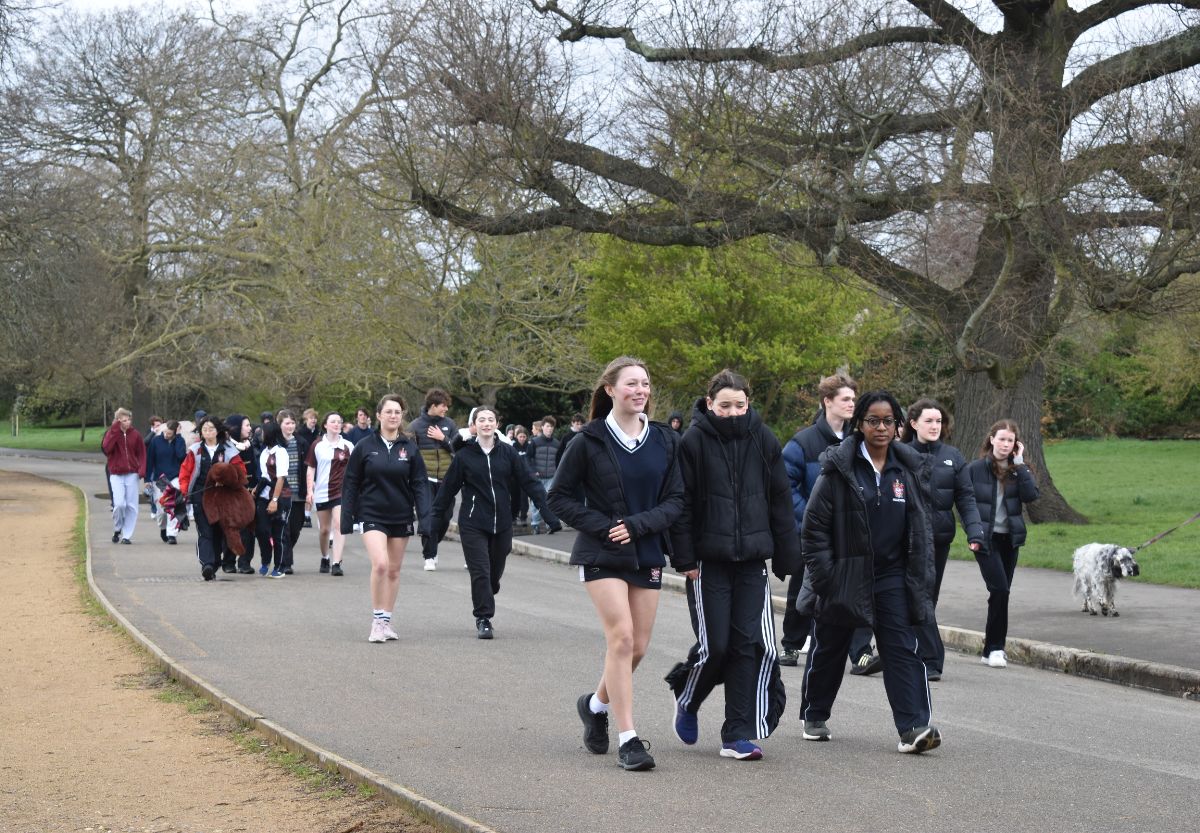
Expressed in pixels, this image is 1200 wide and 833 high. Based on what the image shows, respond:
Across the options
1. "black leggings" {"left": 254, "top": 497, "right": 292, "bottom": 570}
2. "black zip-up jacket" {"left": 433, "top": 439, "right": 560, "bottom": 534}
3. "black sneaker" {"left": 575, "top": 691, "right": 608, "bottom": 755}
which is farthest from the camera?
"black leggings" {"left": 254, "top": 497, "right": 292, "bottom": 570}

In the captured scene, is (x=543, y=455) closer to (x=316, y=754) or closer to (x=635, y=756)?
(x=316, y=754)

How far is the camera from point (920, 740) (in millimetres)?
7234

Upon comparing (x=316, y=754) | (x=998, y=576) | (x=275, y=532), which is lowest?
(x=316, y=754)

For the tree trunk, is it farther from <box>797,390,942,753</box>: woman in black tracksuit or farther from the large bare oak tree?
<box>797,390,942,753</box>: woman in black tracksuit

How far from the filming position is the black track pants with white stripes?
7203 millimetres

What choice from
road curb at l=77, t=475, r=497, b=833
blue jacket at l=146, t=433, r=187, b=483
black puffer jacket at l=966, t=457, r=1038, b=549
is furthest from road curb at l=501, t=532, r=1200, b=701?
blue jacket at l=146, t=433, r=187, b=483

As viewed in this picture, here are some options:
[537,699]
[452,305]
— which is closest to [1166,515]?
[452,305]

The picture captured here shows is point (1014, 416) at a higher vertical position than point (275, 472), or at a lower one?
higher

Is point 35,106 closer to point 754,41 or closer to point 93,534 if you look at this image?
point 93,534

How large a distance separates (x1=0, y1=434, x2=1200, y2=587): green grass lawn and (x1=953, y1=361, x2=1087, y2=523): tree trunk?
2.28 ft

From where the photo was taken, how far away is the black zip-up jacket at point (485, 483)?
12086mm

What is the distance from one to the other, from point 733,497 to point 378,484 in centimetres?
565

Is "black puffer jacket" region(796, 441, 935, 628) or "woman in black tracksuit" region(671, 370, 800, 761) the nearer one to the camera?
"woman in black tracksuit" region(671, 370, 800, 761)

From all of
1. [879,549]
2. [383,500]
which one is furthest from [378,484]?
[879,549]
